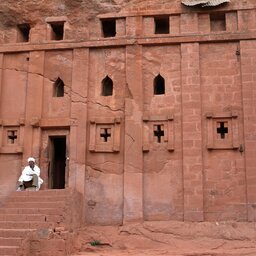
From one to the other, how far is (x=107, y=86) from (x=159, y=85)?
152cm

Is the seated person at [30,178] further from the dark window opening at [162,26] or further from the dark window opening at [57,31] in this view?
the dark window opening at [162,26]

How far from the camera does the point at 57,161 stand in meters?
15.7

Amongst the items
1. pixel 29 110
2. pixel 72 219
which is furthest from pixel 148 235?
pixel 29 110

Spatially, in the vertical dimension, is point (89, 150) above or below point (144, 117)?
below

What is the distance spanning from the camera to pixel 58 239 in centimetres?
1123

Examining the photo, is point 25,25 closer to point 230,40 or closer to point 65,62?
point 65,62

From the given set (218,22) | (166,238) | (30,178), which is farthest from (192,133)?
(30,178)

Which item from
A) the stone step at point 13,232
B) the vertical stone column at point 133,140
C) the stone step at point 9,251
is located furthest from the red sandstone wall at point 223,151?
the stone step at point 9,251

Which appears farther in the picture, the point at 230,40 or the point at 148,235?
the point at 230,40

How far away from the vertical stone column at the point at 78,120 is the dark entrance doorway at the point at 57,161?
687mm

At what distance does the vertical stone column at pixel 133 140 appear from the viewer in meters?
13.7

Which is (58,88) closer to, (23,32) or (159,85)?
(23,32)

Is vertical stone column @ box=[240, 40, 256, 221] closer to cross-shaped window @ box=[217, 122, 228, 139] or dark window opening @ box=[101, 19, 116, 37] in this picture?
cross-shaped window @ box=[217, 122, 228, 139]

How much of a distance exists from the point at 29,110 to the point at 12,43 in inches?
87.2
